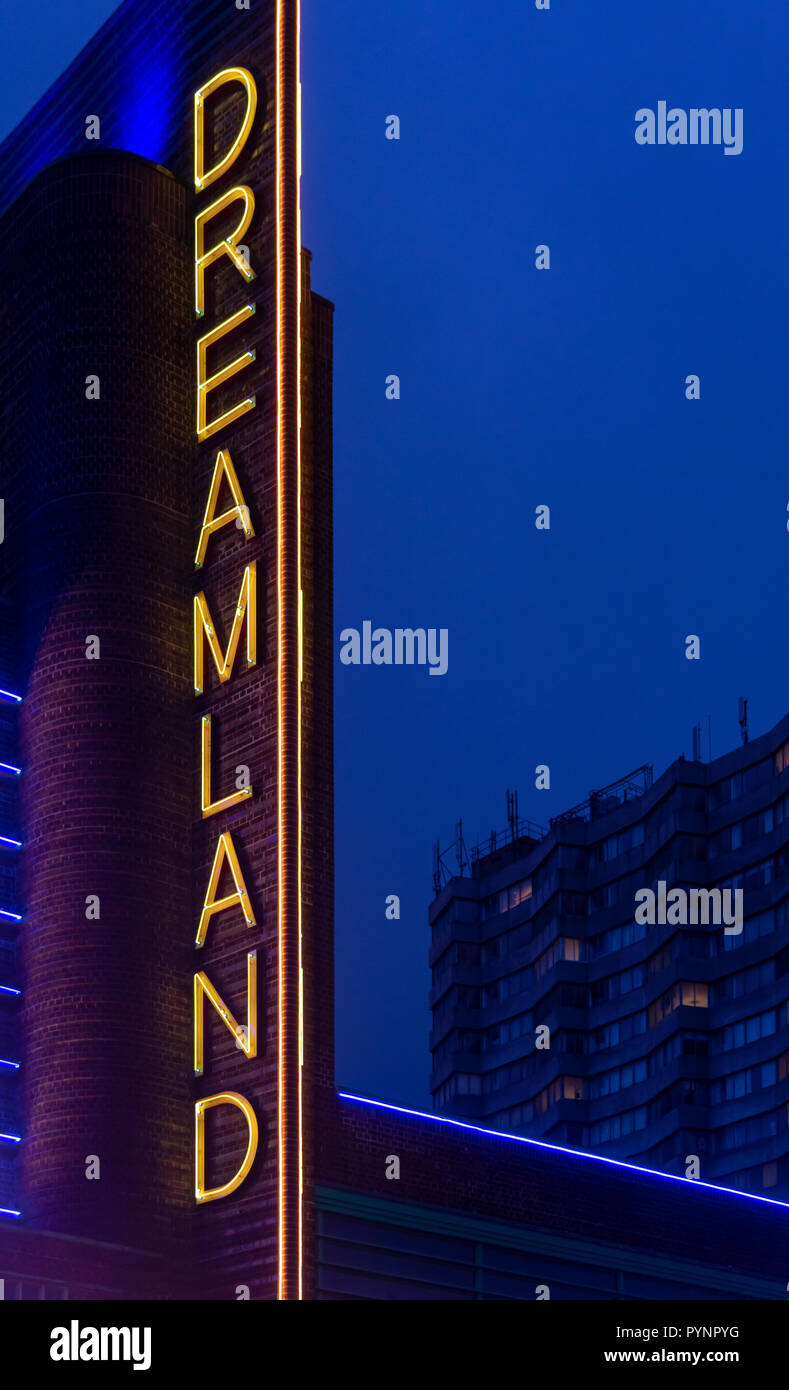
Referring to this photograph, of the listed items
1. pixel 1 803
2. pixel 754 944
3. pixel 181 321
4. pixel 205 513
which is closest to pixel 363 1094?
pixel 1 803

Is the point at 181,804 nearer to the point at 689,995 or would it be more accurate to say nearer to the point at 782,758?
the point at 782,758

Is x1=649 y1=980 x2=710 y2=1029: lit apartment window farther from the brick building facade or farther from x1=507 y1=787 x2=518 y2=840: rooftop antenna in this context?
the brick building facade

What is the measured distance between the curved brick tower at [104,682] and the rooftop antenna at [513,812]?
11232cm

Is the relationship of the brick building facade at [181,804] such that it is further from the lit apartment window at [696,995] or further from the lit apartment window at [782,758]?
the lit apartment window at [696,995]

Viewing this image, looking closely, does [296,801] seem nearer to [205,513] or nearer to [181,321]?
[205,513]

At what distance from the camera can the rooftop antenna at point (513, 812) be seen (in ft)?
476

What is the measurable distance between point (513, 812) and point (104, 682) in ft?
383

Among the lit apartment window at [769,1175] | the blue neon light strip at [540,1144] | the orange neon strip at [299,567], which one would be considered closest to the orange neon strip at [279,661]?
the orange neon strip at [299,567]

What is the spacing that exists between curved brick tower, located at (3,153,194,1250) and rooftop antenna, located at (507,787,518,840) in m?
112

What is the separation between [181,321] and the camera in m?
32.8

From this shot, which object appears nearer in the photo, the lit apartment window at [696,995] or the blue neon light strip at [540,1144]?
the blue neon light strip at [540,1144]

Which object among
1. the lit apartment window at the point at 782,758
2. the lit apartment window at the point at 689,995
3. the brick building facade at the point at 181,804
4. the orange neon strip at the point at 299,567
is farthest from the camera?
the lit apartment window at the point at 689,995

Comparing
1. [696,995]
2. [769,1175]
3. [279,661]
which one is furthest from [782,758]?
[279,661]
